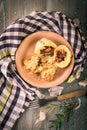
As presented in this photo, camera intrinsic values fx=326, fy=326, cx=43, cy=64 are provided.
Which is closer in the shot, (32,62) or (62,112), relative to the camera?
(32,62)

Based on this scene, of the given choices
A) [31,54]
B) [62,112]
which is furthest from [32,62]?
[62,112]

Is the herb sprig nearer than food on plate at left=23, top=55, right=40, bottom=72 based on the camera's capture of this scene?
No

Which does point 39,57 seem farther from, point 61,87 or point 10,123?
point 10,123

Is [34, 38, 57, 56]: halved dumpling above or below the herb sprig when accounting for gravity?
above

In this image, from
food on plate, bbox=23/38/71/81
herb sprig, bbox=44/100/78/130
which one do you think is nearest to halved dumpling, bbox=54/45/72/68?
food on plate, bbox=23/38/71/81

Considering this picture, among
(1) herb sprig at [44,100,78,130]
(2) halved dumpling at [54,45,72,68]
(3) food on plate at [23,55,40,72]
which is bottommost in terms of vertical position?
(1) herb sprig at [44,100,78,130]

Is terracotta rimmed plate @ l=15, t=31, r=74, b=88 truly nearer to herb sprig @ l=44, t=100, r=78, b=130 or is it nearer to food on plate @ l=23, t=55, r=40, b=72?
food on plate @ l=23, t=55, r=40, b=72

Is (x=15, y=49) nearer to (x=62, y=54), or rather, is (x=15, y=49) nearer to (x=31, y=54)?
(x=31, y=54)

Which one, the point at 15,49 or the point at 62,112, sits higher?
the point at 15,49
